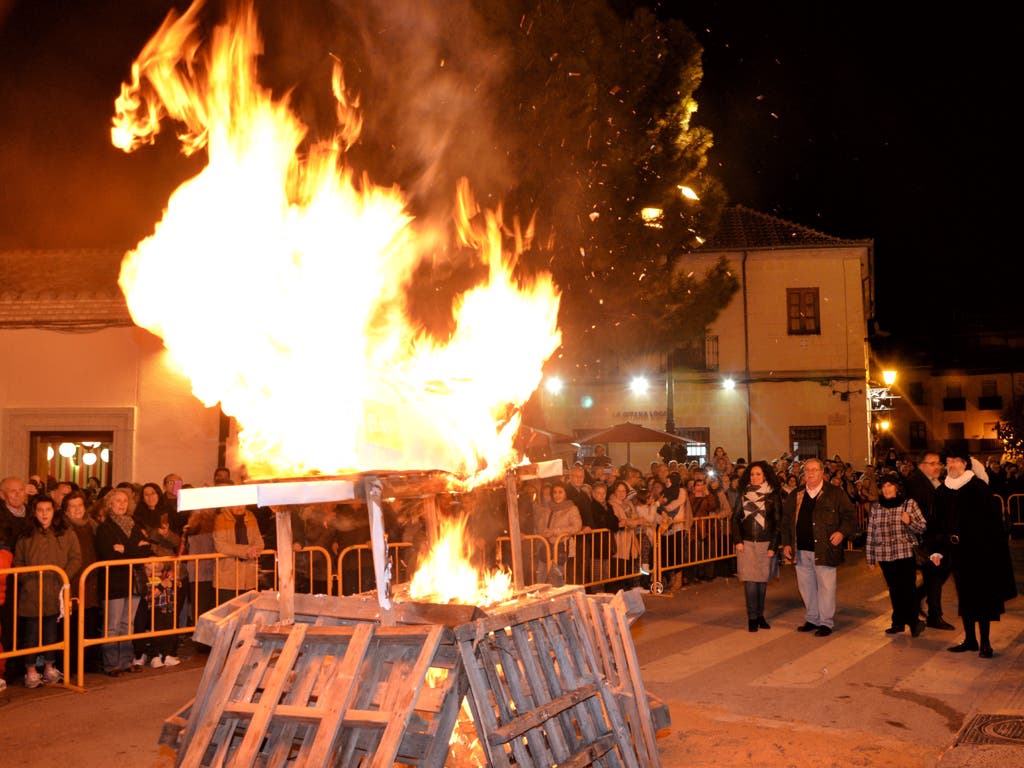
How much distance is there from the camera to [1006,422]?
52000mm

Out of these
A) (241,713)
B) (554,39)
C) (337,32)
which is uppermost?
(554,39)

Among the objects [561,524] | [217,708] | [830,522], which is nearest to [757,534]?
[830,522]

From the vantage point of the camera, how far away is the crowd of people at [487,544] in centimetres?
897

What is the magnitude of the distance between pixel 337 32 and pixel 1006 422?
48.8m

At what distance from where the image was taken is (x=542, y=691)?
492cm

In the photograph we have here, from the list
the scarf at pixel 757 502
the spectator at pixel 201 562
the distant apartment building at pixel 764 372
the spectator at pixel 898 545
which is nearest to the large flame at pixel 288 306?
the spectator at pixel 201 562

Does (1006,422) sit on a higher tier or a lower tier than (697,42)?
lower

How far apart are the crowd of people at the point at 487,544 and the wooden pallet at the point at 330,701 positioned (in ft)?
7.08

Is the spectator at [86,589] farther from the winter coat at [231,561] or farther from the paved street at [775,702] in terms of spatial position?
the winter coat at [231,561]

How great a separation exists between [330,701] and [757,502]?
24.9 feet

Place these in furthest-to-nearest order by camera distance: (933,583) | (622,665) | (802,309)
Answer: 1. (802,309)
2. (933,583)
3. (622,665)

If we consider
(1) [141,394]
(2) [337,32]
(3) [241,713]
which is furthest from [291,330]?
(1) [141,394]

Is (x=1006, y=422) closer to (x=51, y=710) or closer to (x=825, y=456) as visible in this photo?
(x=825, y=456)

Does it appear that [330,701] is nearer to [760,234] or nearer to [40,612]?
[40,612]
